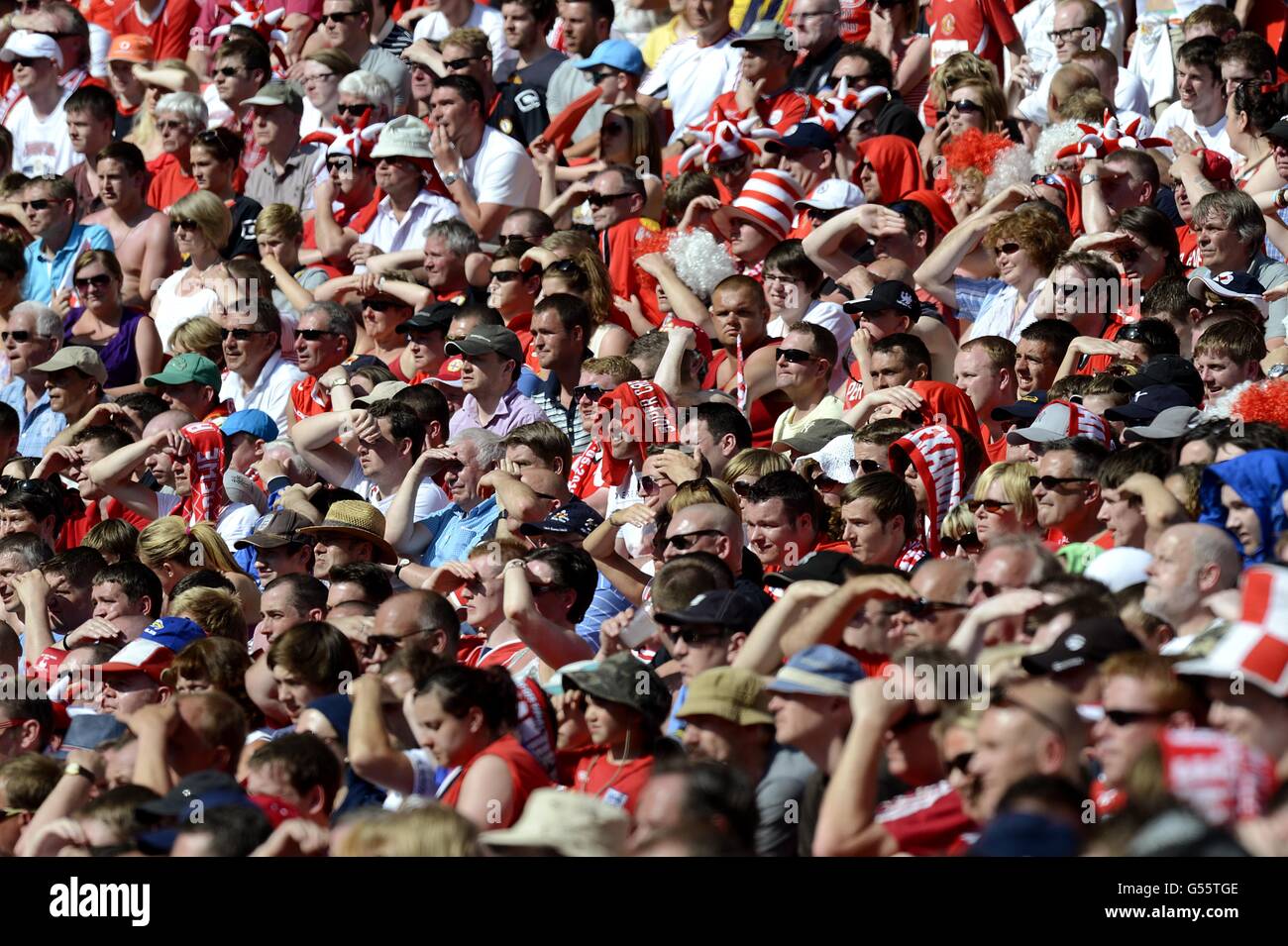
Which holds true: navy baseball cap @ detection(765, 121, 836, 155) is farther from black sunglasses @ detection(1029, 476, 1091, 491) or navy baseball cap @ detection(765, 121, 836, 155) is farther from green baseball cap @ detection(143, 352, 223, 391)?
black sunglasses @ detection(1029, 476, 1091, 491)

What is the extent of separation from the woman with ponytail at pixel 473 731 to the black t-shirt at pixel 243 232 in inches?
258

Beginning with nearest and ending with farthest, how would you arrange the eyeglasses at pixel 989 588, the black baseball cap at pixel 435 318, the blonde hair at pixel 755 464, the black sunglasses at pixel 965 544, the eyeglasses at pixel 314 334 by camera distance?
the eyeglasses at pixel 989 588 → the black sunglasses at pixel 965 544 → the blonde hair at pixel 755 464 → the black baseball cap at pixel 435 318 → the eyeglasses at pixel 314 334

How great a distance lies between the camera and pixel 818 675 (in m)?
5.92

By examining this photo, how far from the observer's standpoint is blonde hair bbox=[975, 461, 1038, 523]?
773 cm

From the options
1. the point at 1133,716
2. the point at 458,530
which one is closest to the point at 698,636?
the point at 1133,716

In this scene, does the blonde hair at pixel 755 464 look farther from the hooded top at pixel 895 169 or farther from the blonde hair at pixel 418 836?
the blonde hair at pixel 418 836

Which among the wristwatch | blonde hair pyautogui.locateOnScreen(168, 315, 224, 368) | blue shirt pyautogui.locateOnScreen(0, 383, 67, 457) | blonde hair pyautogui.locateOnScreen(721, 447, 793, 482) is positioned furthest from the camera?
blue shirt pyautogui.locateOnScreen(0, 383, 67, 457)

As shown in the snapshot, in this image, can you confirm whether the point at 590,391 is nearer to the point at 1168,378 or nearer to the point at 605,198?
the point at 605,198

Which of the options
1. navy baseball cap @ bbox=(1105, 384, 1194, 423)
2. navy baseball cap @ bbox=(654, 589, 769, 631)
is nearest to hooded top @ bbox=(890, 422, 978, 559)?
navy baseball cap @ bbox=(1105, 384, 1194, 423)

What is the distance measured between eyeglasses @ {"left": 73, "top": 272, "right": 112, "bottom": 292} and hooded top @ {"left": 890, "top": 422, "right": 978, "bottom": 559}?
18.1 feet

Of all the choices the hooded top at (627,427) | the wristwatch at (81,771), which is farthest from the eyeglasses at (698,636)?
the hooded top at (627,427)

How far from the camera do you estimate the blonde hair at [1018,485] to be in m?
7.73

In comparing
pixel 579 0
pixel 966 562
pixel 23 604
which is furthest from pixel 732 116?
pixel 966 562
